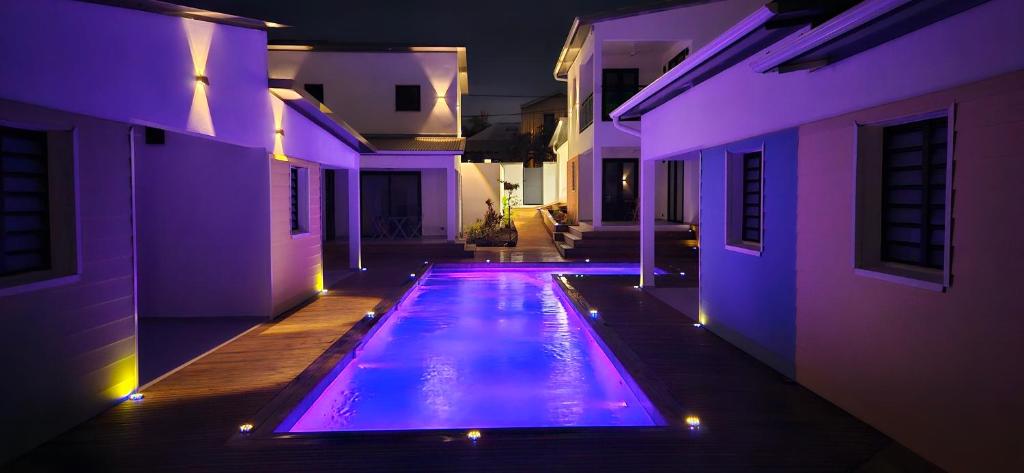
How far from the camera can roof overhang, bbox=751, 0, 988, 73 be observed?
356 cm

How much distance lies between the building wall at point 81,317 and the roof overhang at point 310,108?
328 centimetres

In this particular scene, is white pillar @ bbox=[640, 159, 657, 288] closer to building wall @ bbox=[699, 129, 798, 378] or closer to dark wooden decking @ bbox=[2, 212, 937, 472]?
building wall @ bbox=[699, 129, 798, 378]

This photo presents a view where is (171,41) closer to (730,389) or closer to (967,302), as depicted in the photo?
(730,389)

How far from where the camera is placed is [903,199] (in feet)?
14.7

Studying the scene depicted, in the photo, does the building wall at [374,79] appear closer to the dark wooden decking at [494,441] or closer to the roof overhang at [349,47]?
the roof overhang at [349,47]

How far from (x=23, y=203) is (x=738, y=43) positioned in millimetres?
5820

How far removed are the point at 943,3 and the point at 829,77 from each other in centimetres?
144

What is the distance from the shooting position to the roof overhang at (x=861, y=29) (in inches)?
140

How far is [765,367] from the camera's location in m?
6.17

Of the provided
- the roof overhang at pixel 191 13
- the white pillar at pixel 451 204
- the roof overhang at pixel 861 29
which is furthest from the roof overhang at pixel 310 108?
the roof overhang at pixel 861 29

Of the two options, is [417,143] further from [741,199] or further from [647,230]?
[741,199]

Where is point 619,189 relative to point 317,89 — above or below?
below

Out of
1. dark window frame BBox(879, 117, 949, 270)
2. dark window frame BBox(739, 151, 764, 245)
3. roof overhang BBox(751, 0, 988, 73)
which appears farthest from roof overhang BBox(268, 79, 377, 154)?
dark window frame BBox(879, 117, 949, 270)

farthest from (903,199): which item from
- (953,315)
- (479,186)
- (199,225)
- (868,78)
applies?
(479,186)
